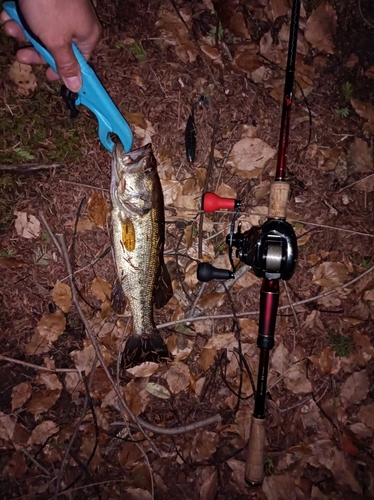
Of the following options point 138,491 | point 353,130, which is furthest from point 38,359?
point 353,130

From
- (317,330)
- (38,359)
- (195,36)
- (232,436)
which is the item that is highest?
(195,36)

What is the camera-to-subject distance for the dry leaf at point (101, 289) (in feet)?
10.5

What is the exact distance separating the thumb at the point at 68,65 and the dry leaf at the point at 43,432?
2794 millimetres

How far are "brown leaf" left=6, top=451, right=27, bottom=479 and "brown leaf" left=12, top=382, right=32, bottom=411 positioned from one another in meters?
0.41

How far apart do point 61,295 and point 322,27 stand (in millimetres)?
3284

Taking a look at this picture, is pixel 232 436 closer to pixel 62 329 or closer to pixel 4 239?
pixel 62 329

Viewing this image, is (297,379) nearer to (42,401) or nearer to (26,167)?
(42,401)

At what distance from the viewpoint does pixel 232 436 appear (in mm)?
3414

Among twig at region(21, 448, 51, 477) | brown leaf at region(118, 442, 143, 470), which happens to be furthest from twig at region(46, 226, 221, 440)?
twig at region(21, 448, 51, 477)

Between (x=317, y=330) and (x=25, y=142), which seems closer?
(x=25, y=142)

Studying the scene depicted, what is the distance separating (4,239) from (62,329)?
922 mm

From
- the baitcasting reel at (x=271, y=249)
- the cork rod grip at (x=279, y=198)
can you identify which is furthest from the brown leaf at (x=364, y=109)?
the baitcasting reel at (x=271, y=249)

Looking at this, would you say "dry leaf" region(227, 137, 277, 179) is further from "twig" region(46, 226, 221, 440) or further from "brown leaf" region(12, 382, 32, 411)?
"brown leaf" region(12, 382, 32, 411)

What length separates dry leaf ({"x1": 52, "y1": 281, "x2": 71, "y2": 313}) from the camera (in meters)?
3.20
